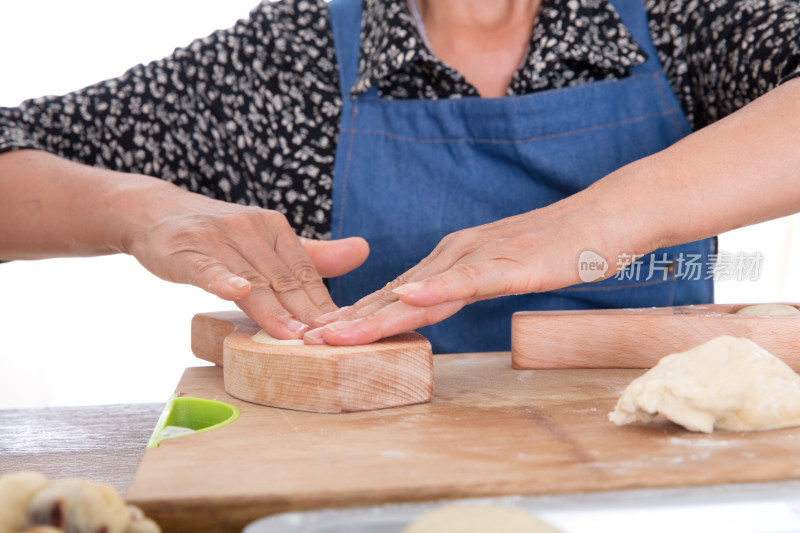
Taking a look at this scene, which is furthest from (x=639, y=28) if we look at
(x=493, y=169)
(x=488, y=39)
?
(x=493, y=169)

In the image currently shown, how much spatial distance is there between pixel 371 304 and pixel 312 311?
0.39ft

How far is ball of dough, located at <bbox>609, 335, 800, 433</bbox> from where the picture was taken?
0.69m

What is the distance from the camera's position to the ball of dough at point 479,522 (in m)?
0.46

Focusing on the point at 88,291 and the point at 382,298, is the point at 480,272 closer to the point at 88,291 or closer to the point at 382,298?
the point at 382,298

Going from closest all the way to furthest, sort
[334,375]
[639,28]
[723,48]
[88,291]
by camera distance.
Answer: [334,375]
[723,48]
[639,28]
[88,291]

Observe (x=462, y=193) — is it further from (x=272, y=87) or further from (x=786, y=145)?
(x=786, y=145)

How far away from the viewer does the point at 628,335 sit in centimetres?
100

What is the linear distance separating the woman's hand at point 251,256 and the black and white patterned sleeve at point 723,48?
743mm

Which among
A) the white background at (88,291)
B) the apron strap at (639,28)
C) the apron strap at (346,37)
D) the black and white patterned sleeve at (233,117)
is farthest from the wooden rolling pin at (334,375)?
the white background at (88,291)

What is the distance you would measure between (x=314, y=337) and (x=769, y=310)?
0.66 metres

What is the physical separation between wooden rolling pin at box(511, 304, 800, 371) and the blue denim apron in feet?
1.18

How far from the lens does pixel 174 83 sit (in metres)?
1.49

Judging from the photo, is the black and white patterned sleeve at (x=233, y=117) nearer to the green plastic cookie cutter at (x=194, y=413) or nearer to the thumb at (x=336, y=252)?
the thumb at (x=336, y=252)

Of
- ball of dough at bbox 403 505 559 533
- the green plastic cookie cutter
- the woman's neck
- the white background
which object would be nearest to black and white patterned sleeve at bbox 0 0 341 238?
the woman's neck
